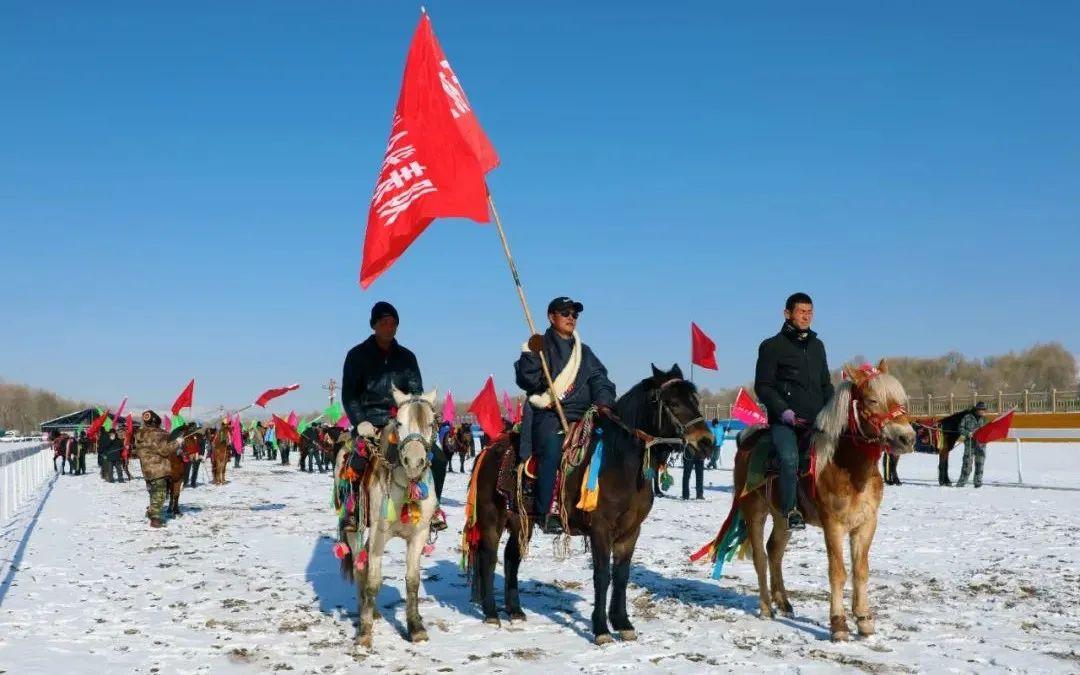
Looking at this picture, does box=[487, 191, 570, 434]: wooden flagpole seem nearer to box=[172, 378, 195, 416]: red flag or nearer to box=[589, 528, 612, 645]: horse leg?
box=[589, 528, 612, 645]: horse leg

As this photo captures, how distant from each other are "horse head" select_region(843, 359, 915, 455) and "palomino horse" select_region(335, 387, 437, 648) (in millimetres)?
3654

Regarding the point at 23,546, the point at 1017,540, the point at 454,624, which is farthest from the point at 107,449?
the point at 1017,540

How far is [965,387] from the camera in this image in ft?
326

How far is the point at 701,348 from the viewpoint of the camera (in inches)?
525

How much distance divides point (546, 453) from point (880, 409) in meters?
2.91

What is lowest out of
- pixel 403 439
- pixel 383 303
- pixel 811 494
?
pixel 811 494

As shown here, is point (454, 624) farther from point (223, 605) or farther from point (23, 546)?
point (23, 546)

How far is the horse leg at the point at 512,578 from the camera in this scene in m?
8.45

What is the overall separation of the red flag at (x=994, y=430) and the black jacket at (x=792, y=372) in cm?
1754

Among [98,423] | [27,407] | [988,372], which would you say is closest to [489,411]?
[98,423]

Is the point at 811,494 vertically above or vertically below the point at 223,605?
above

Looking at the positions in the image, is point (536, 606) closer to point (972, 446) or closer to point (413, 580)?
point (413, 580)

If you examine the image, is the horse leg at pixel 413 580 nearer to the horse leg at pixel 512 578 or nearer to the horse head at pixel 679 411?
the horse leg at pixel 512 578

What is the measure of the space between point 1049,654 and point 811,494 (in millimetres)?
2183
